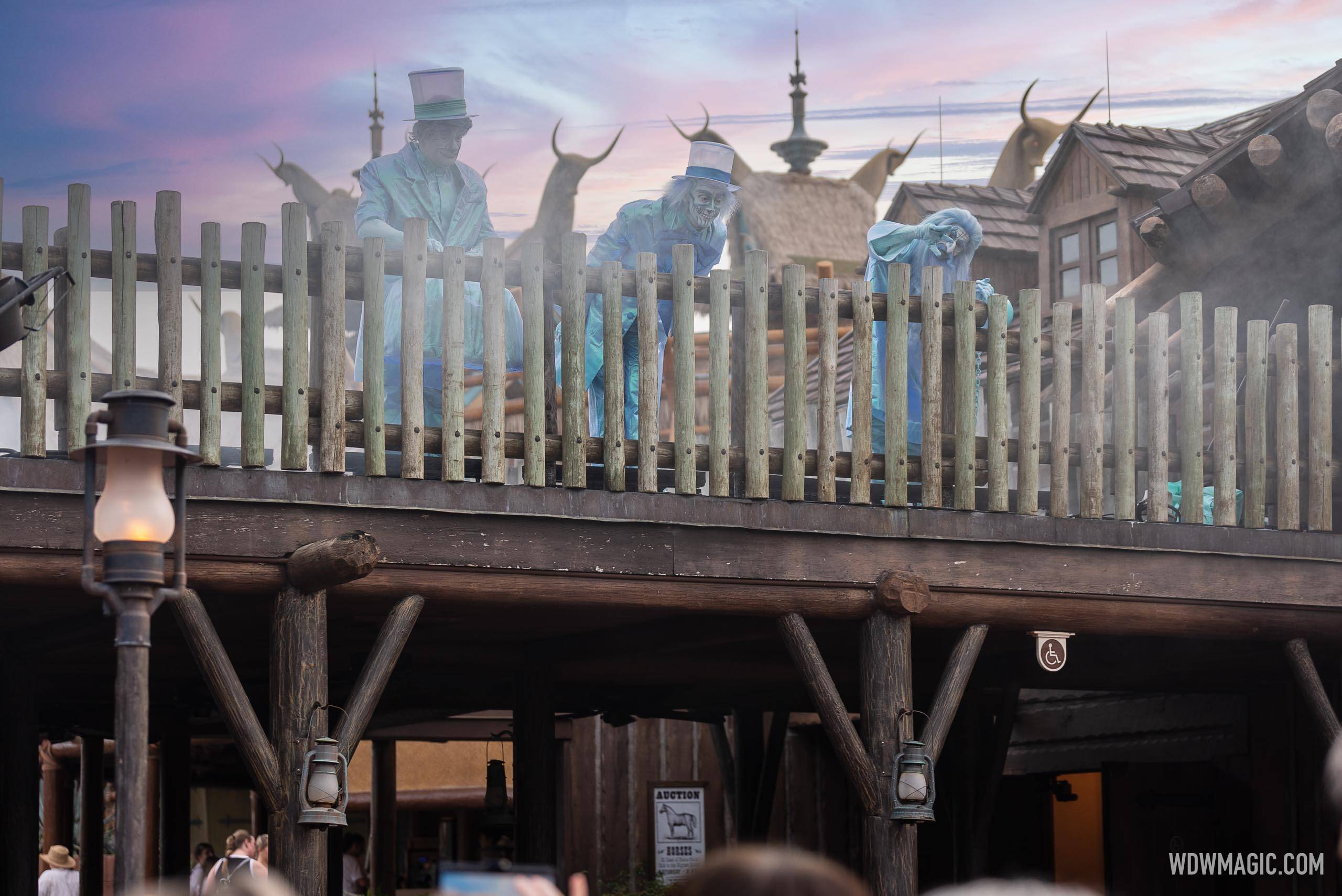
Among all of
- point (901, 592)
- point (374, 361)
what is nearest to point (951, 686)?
point (901, 592)

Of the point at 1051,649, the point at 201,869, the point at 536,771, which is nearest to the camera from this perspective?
the point at 1051,649

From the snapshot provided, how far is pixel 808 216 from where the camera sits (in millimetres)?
33031

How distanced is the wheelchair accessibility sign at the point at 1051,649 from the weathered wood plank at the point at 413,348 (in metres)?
2.98

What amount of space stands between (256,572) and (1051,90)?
21489mm

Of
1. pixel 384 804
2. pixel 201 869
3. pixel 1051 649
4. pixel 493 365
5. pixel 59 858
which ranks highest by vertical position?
pixel 493 365

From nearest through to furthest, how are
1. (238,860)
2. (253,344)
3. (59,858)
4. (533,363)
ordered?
(253,344) < (533,363) < (238,860) < (59,858)

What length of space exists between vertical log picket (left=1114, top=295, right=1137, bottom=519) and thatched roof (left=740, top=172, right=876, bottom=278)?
23733mm

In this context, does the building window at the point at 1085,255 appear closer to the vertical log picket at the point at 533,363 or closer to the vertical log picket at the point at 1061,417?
the vertical log picket at the point at 1061,417

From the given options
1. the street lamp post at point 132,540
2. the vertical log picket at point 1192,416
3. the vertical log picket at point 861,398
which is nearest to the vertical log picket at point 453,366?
the vertical log picket at point 861,398

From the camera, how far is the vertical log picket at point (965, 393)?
7730 millimetres

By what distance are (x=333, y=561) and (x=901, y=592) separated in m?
2.43

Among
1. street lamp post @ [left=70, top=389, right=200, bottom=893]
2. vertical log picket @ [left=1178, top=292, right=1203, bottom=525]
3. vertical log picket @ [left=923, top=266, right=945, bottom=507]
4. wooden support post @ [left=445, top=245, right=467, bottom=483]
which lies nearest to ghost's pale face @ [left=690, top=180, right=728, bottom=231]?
vertical log picket @ [left=923, top=266, right=945, bottom=507]

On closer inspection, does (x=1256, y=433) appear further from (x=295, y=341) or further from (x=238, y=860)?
(x=238, y=860)

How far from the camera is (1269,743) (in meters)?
11.6
